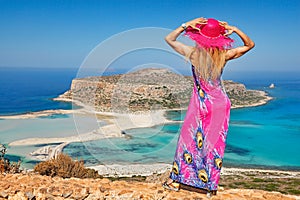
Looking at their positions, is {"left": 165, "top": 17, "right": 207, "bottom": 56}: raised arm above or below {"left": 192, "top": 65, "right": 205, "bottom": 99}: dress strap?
above

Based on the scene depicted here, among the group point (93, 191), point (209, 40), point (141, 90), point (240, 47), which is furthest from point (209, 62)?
point (93, 191)

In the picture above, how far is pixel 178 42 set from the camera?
11.1 feet

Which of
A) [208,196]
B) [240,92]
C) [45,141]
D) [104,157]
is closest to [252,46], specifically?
[208,196]

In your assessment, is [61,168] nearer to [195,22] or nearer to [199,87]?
[199,87]

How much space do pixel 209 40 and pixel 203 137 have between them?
92 cm

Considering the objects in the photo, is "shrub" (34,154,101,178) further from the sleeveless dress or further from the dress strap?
the dress strap

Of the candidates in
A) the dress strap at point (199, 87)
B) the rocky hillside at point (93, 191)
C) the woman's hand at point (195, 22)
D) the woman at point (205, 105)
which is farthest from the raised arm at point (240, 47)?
the rocky hillside at point (93, 191)

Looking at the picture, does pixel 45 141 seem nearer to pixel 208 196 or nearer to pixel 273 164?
pixel 273 164

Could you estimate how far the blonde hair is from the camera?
11.1 ft

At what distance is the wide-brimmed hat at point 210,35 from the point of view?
3.33 metres

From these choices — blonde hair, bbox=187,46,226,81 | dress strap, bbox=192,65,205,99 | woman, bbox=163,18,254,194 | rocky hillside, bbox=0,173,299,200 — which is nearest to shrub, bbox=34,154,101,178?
rocky hillside, bbox=0,173,299,200

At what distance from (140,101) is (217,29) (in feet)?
3.57

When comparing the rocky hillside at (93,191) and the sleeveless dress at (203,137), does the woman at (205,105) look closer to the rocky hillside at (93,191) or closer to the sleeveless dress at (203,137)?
the sleeveless dress at (203,137)

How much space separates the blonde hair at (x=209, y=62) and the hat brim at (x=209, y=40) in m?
0.04
